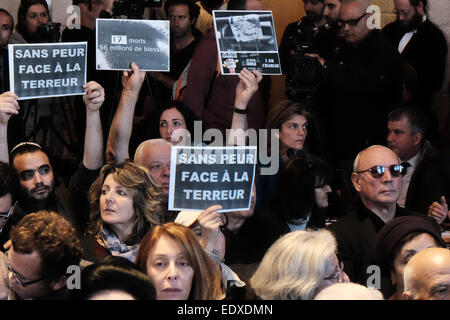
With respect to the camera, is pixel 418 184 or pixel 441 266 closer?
pixel 441 266

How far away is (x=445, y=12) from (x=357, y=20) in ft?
4.66

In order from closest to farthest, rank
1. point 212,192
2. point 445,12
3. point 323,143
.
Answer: point 212,192, point 323,143, point 445,12

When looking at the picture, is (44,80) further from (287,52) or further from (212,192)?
(287,52)

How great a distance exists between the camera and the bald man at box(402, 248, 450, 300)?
3.41 metres

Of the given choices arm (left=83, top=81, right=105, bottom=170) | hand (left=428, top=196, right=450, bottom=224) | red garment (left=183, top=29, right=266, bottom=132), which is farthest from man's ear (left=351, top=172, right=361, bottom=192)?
arm (left=83, top=81, right=105, bottom=170)

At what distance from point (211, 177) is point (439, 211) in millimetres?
1326

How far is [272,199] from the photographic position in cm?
498

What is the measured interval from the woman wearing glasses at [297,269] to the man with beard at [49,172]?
4.67 feet

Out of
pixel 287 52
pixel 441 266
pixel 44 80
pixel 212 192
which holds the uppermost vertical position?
pixel 287 52

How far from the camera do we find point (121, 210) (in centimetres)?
419

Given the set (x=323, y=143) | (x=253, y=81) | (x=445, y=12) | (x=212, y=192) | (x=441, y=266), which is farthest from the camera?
(x=445, y=12)

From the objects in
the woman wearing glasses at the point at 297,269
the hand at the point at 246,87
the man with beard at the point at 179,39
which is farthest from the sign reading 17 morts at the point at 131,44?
the woman wearing glasses at the point at 297,269

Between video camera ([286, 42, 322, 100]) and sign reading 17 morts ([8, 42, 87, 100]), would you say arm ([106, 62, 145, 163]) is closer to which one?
sign reading 17 morts ([8, 42, 87, 100])

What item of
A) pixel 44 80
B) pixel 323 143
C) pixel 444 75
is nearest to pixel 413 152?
pixel 323 143
